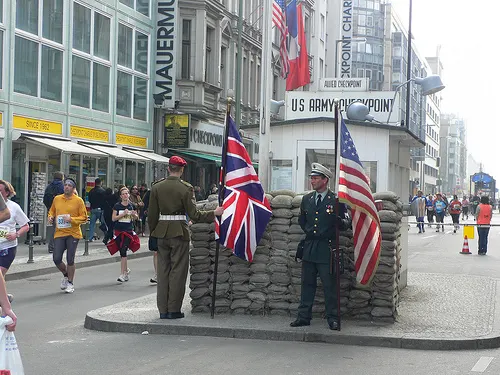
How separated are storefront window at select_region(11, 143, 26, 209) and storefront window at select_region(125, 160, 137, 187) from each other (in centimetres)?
728

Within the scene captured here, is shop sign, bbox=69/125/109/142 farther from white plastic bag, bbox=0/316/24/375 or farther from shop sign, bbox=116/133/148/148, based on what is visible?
white plastic bag, bbox=0/316/24/375

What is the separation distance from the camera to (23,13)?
76.8ft

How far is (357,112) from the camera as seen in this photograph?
18.4 metres

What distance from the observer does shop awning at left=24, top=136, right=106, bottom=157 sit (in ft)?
76.3

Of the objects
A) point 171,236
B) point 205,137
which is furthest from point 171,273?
point 205,137

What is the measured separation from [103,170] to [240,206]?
19.1 metres

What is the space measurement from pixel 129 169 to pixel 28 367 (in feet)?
76.3

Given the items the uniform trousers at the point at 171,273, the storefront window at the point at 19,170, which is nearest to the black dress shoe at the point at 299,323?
the uniform trousers at the point at 171,273

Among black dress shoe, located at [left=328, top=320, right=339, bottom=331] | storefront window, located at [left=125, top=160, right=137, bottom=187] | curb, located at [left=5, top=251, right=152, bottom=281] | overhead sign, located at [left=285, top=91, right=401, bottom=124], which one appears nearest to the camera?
black dress shoe, located at [left=328, top=320, right=339, bottom=331]

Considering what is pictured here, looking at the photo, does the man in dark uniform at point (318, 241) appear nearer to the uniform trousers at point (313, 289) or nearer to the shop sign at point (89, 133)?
the uniform trousers at point (313, 289)

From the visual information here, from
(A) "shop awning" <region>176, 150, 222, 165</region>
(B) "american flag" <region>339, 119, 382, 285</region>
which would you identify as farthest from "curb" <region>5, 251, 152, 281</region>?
(A) "shop awning" <region>176, 150, 222, 165</region>

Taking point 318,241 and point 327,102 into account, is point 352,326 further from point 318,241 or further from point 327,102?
point 327,102

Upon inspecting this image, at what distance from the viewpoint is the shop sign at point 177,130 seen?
32.9 m

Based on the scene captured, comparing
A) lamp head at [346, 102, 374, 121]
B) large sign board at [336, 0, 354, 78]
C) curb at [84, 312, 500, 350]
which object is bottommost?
curb at [84, 312, 500, 350]
